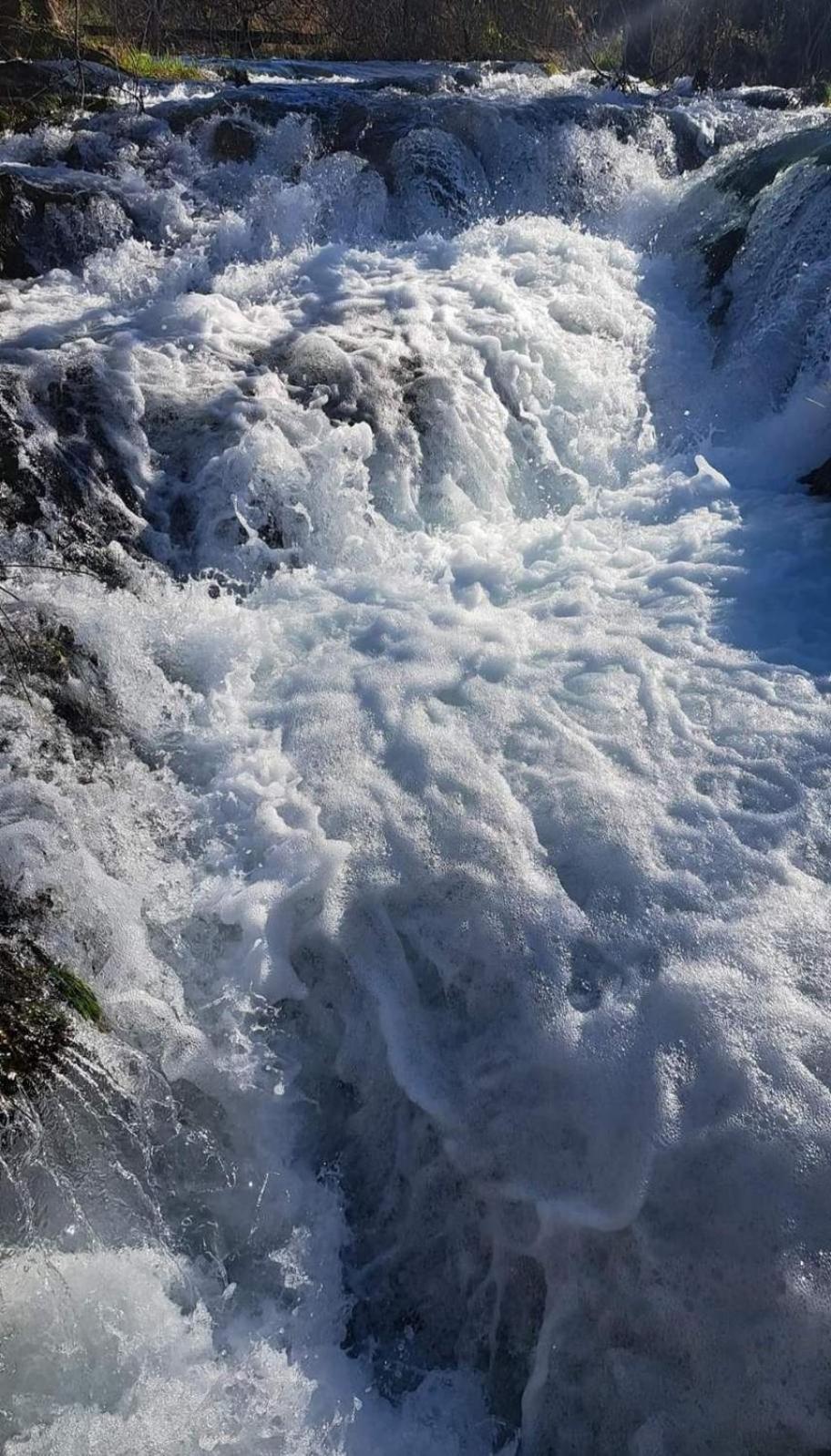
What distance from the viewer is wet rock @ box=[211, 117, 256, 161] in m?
8.38

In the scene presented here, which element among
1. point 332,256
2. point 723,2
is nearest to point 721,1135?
point 332,256

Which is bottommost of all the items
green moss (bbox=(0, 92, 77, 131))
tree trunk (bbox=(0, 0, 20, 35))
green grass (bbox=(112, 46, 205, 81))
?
green moss (bbox=(0, 92, 77, 131))

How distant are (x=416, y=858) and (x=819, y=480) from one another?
373 centimetres

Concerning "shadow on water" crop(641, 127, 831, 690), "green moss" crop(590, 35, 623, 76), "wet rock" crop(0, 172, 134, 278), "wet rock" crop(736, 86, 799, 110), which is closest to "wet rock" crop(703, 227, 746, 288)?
"shadow on water" crop(641, 127, 831, 690)

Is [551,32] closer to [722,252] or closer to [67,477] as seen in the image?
[722,252]

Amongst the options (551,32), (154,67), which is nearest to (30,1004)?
(154,67)

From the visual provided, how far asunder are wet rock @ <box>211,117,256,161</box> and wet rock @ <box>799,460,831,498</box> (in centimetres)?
564

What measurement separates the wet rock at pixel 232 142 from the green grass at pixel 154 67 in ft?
7.20

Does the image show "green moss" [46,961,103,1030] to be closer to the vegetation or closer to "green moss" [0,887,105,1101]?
"green moss" [0,887,105,1101]

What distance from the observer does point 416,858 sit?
3354 millimetres

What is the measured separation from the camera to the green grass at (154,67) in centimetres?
1014

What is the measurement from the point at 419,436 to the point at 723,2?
1284 cm

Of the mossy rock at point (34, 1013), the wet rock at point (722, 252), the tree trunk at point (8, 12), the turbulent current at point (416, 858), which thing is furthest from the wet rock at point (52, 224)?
the mossy rock at point (34, 1013)

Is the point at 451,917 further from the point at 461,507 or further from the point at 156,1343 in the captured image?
the point at 461,507
